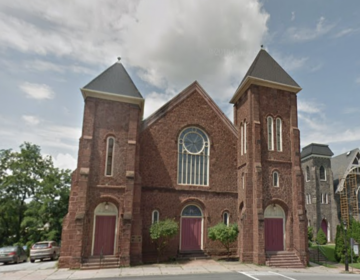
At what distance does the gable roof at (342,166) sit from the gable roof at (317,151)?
285 centimetres

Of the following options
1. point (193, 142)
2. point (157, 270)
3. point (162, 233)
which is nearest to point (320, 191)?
point (193, 142)

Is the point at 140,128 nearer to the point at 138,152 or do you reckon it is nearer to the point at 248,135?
the point at 138,152

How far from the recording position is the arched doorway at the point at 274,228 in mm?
20031

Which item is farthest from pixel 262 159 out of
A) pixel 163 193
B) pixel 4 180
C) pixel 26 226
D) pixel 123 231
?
pixel 4 180

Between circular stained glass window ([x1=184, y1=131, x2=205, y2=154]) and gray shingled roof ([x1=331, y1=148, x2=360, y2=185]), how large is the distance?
77.9 ft

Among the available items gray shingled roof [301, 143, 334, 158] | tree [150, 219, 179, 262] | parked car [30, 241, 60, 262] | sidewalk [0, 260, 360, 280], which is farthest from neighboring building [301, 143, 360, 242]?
parked car [30, 241, 60, 262]

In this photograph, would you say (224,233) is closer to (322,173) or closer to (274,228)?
(274,228)

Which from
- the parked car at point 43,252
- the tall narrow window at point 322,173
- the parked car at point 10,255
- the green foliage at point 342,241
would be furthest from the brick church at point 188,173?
the tall narrow window at point 322,173

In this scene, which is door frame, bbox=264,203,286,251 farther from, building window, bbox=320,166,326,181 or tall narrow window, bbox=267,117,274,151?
building window, bbox=320,166,326,181

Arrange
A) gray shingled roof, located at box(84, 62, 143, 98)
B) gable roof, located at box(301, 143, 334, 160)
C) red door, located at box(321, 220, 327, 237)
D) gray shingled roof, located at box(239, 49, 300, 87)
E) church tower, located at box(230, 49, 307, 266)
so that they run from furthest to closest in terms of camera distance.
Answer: gable roof, located at box(301, 143, 334, 160)
red door, located at box(321, 220, 327, 237)
gray shingled roof, located at box(239, 49, 300, 87)
gray shingled roof, located at box(84, 62, 143, 98)
church tower, located at box(230, 49, 307, 266)

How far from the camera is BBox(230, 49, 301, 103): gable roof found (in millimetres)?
21688

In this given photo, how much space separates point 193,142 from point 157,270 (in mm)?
9760

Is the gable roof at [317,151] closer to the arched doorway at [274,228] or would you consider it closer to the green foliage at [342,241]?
the green foliage at [342,241]

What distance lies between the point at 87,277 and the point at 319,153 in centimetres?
3162
